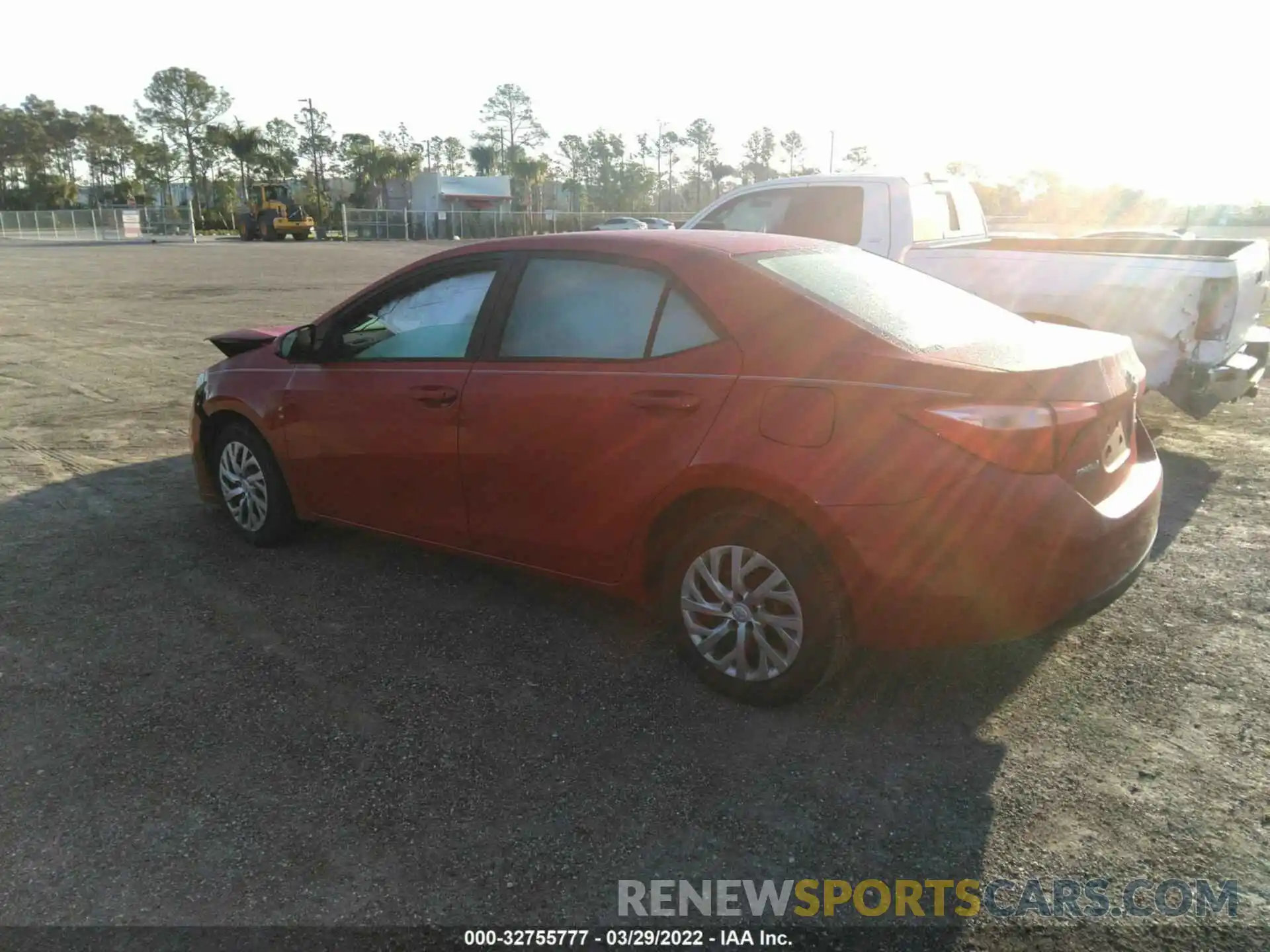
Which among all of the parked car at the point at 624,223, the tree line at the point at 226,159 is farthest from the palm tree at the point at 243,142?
the parked car at the point at 624,223

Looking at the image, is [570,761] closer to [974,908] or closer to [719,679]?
[719,679]

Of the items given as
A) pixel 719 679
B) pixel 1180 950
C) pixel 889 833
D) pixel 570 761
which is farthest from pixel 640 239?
pixel 1180 950

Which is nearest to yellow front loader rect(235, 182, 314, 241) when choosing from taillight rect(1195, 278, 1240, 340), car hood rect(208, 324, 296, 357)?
car hood rect(208, 324, 296, 357)

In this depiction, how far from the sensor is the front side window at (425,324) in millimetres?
4246

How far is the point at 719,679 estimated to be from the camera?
11.7 ft

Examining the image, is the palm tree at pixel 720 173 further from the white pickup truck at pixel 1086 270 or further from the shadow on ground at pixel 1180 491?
the shadow on ground at pixel 1180 491

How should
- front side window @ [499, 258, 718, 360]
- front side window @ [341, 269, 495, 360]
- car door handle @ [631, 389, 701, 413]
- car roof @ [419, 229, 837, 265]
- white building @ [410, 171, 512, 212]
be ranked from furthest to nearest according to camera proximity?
white building @ [410, 171, 512, 212]
front side window @ [341, 269, 495, 360]
car roof @ [419, 229, 837, 265]
front side window @ [499, 258, 718, 360]
car door handle @ [631, 389, 701, 413]

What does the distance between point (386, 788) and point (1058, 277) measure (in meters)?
5.88

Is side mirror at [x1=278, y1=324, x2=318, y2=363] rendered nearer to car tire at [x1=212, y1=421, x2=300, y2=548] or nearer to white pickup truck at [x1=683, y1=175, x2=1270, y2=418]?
car tire at [x1=212, y1=421, x2=300, y2=548]

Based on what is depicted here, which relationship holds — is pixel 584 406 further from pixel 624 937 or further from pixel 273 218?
pixel 273 218

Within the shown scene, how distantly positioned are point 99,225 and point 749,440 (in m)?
67.4

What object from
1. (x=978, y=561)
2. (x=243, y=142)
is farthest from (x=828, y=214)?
(x=243, y=142)

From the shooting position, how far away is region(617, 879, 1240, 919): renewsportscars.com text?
99.6 inches

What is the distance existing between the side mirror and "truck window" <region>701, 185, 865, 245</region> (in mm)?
4796
